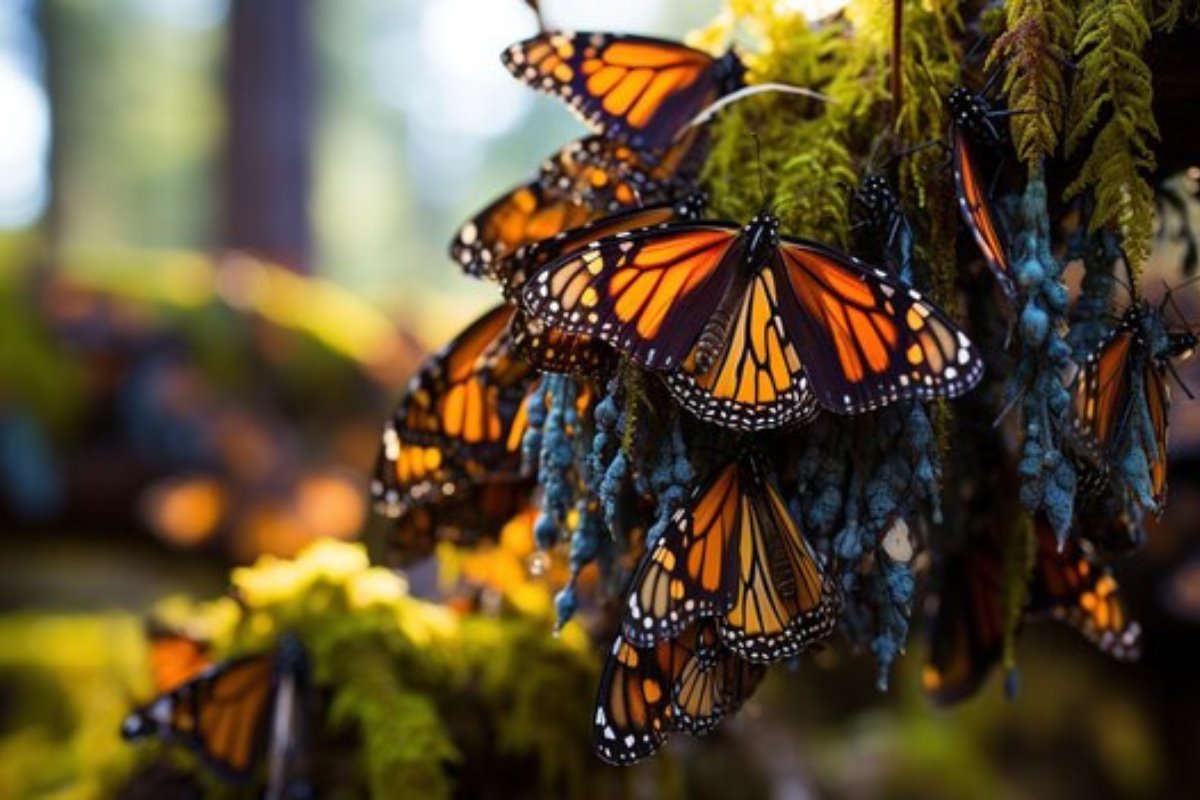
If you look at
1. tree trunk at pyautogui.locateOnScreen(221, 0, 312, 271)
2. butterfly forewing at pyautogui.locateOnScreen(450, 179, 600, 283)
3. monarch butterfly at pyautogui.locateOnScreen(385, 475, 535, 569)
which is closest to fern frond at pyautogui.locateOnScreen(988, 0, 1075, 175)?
butterfly forewing at pyautogui.locateOnScreen(450, 179, 600, 283)

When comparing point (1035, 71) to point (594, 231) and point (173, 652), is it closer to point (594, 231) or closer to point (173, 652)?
point (594, 231)

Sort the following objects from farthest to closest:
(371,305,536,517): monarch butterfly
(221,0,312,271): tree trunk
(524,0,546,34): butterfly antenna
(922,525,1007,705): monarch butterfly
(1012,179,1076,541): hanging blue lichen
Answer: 1. (221,0,312,271): tree trunk
2. (922,525,1007,705): monarch butterfly
3. (371,305,536,517): monarch butterfly
4. (524,0,546,34): butterfly antenna
5. (1012,179,1076,541): hanging blue lichen

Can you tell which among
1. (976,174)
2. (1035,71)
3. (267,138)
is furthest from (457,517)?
(267,138)

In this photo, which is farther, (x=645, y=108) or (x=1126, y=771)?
(x=1126, y=771)

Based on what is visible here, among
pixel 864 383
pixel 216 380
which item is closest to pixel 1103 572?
pixel 864 383

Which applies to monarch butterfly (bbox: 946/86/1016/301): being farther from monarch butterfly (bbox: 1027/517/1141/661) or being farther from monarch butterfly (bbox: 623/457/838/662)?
monarch butterfly (bbox: 1027/517/1141/661)

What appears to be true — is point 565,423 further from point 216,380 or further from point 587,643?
point 216,380
